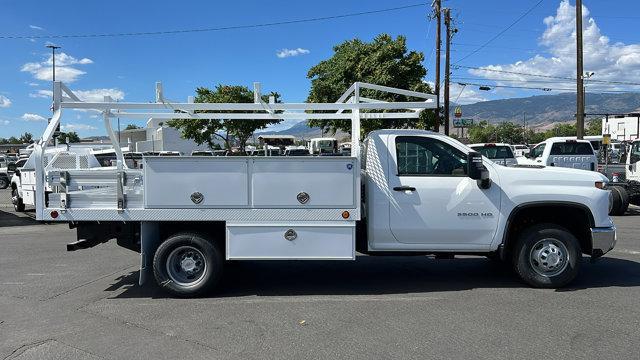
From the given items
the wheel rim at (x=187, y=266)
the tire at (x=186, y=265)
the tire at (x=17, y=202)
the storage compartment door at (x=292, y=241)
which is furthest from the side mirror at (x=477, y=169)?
the tire at (x=17, y=202)

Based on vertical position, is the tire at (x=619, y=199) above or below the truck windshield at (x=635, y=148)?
below

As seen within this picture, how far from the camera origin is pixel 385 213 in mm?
6406

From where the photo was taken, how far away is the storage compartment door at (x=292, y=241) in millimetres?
6219

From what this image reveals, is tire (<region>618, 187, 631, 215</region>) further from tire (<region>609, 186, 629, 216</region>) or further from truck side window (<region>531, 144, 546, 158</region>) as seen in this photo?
truck side window (<region>531, 144, 546, 158</region>)

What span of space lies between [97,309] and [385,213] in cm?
352

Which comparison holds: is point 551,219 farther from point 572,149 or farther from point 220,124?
point 220,124

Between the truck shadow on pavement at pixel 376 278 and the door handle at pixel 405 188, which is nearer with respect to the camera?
the door handle at pixel 405 188

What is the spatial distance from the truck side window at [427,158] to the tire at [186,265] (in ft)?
8.25

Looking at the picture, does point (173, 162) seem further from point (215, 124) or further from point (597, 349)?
point (215, 124)

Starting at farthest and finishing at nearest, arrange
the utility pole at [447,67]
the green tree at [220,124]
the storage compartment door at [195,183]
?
1. the green tree at [220,124]
2. the utility pole at [447,67]
3. the storage compartment door at [195,183]

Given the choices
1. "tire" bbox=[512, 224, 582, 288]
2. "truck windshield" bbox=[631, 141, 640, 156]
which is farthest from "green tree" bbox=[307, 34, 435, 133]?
"tire" bbox=[512, 224, 582, 288]

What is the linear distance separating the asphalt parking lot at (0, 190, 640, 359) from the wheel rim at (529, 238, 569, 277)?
291 mm

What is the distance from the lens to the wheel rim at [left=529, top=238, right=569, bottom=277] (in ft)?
21.3

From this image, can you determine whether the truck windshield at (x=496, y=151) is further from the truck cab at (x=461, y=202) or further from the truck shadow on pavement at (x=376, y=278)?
the truck cab at (x=461, y=202)
